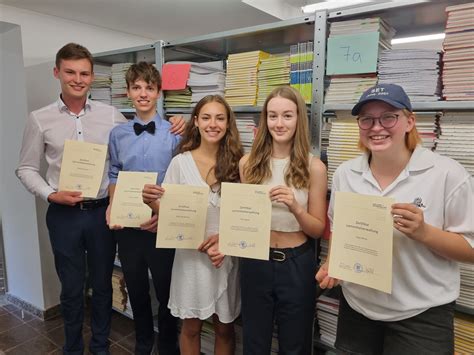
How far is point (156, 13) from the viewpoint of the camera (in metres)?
2.99

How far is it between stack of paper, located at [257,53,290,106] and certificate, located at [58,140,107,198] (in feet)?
3.20

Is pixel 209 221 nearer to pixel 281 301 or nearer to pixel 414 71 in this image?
pixel 281 301

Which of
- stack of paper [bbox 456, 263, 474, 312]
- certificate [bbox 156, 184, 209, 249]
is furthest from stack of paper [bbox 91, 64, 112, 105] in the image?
stack of paper [bbox 456, 263, 474, 312]

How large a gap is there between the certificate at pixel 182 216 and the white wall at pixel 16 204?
1.77 meters

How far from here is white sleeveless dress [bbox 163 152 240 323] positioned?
1.75 metres

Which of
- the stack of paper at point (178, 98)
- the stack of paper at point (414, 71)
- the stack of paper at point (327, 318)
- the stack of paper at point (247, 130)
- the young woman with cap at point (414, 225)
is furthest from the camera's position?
the stack of paper at point (178, 98)

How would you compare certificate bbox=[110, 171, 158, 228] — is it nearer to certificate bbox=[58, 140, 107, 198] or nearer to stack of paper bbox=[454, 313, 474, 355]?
certificate bbox=[58, 140, 107, 198]

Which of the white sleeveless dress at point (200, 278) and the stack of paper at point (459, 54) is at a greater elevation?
the stack of paper at point (459, 54)

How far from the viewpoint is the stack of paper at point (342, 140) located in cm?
165

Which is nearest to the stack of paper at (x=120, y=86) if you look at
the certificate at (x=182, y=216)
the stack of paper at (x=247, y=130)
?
the stack of paper at (x=247, y=130)

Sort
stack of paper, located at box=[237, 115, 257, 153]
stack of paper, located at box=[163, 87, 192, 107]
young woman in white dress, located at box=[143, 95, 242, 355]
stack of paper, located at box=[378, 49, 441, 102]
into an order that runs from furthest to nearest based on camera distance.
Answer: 1. stack of paper, located at box=[163, 87, 192, 107]
2. stack of paper, located at box=[237, 115, 257, 153]
3. young woman in white dress, located at box=[143, 95, 242, 355]
4. stack of paper, located at box=[378, 49, 441, 102]

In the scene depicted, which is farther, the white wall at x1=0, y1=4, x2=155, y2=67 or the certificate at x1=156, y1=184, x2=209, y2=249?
the white wall at x1=0, y1=4, x2=155, y2=67

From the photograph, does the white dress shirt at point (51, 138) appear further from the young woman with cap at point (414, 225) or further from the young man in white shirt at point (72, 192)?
the young woman with cap at point (414, 225)

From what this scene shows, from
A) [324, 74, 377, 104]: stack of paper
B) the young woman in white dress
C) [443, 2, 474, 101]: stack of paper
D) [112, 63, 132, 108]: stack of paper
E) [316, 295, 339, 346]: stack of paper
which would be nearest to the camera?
[443, 2, 474, 101]: stack of paper
